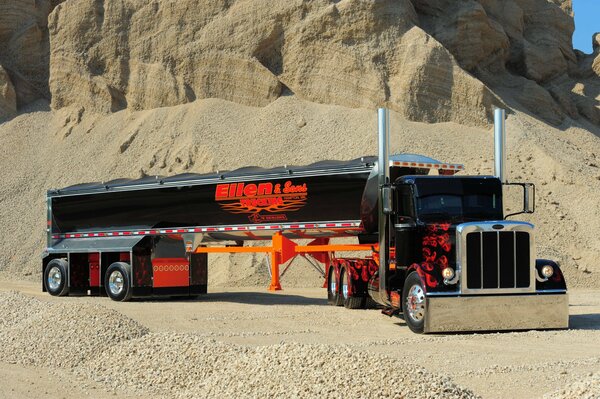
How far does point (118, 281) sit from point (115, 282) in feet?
0.53

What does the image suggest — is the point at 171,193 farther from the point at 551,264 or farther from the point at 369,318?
the point at 551,264

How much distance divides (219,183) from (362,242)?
5000 mm

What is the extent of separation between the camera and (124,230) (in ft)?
90.5

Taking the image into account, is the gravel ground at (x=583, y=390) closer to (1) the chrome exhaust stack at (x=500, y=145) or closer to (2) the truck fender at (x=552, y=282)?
(2) the truck fender at (x=552, y=282)

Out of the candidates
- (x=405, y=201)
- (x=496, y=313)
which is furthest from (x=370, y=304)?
(x=496, y=313)

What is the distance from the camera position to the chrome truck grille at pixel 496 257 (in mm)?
16891

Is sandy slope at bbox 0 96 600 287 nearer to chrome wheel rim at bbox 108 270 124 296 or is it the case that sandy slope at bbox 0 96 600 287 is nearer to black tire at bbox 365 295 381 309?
chrome wheel rim at bbox 108 270 124 296

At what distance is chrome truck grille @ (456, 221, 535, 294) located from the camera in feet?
55.4

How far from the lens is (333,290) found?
23.8 meters

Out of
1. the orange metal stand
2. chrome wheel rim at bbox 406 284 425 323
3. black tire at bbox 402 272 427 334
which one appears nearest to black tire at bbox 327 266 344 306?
the orange metal stand

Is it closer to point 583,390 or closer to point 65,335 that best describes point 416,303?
point 65,335

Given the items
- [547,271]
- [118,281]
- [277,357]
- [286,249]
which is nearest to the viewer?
[277,357]

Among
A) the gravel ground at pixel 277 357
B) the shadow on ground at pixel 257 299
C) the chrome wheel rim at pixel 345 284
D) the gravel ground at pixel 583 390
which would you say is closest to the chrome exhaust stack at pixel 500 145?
the gravel ground at pixel 277 357

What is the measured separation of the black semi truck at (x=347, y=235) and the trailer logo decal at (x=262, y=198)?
0.03 m
